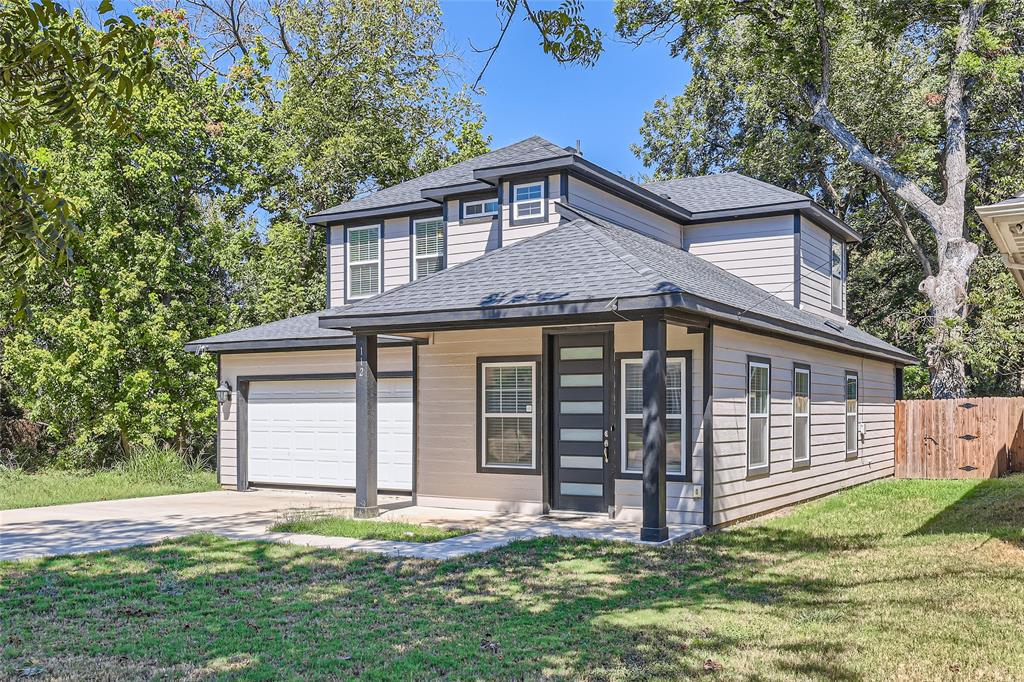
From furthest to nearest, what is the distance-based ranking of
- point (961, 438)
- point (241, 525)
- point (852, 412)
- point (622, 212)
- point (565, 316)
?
point (961, 438) → point (852, 412) → point (622, 212) → point (241, 525) → point (565, 316)

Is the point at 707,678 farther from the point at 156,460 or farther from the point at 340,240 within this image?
the point at 156,460

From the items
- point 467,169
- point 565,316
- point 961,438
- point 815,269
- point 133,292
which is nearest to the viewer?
point 565,316

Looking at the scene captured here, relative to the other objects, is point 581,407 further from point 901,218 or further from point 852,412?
point 901,218

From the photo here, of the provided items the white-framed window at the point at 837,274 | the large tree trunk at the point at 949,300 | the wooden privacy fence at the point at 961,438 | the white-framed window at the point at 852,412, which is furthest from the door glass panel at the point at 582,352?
the large tree trunk at the point at 949,300

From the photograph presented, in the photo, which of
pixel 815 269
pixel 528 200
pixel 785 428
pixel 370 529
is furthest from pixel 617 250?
pixel 815 269

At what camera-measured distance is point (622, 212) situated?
14.4m

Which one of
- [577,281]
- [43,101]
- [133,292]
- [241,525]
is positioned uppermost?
[133,292]

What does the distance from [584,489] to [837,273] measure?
905 centimetres

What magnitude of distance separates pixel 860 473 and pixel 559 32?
47.5ft

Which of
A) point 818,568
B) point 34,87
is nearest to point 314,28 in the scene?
point 818,568

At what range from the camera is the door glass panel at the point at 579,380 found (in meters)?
11.6

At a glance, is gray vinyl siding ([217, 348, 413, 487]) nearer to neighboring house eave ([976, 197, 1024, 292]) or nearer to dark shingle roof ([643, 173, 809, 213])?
dark shingle roof ([643, 173, 809, 213])

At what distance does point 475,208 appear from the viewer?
14031 mm

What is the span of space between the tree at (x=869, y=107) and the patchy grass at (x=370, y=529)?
45.4 feet
